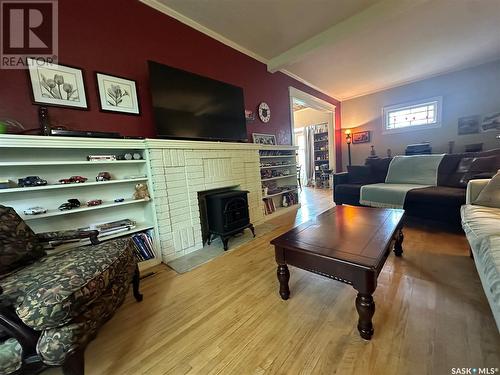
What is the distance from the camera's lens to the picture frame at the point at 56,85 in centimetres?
146

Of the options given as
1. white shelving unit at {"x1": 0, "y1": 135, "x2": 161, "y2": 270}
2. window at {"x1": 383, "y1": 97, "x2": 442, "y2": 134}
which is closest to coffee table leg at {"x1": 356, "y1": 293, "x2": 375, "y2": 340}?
white shelving unit at {"x1": 0, "y1": 135, "x2": 161, "y2": 270}

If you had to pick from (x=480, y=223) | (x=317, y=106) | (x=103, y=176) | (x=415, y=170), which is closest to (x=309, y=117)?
(x=317, y=106)

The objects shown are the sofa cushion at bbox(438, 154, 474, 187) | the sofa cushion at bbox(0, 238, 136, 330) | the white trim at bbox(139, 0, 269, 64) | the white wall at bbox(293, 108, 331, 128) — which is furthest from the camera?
the white wall at bbox(293, 108, 331, 128)

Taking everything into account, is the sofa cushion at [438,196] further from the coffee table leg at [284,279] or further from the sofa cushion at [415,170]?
Answer: the coffee table leg at [284,279]

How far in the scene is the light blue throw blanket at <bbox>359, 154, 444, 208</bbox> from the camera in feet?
8.41

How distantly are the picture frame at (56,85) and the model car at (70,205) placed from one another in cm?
76

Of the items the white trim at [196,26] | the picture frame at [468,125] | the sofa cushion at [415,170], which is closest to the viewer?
the white trim at [196,26]

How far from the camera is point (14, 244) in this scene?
1.11 metres

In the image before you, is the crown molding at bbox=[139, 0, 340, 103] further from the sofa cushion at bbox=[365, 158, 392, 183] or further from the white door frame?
the sofa cushion at bbox=[365, 158, 392, 183]

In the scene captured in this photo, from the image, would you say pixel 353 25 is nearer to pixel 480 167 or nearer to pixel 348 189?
pixel 348 189

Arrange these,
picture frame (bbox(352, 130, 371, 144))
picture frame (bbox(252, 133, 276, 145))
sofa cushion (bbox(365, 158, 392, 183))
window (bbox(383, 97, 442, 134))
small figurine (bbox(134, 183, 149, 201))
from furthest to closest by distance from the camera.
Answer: picture frame (bbox(352, 130, 371, 144)) < window (bbox(383, 97, 442, 134)) < sofa cushion (bbox(365, 158, 392, 183)) < picture frame (bbox(252, 133, 276, 145)) < small figurine (bbox(134, 183, 149, 201))

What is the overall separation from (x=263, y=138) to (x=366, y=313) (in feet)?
9.15

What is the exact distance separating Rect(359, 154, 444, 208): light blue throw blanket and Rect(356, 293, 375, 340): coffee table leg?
2.01 metres

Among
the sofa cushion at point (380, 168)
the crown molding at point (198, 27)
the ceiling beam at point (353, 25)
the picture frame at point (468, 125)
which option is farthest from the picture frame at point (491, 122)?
the crown molding at point (198, 27)
